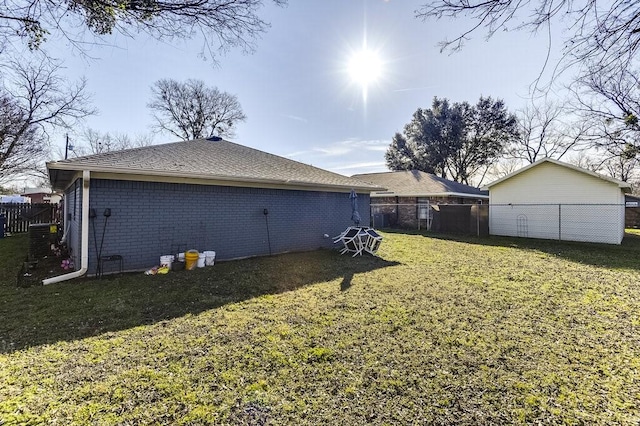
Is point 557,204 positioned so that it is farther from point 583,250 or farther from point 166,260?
point 166,260

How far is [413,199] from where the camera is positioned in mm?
19000

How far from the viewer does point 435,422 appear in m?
2.14

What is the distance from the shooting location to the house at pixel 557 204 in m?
12.0

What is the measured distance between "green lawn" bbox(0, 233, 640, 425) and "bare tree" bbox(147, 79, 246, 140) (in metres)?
23.9

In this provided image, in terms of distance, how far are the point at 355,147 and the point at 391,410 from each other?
23.3m

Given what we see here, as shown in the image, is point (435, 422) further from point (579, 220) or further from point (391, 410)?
point (579, 220)

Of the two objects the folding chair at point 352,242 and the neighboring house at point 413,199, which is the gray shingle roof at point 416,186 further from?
the folding chair at point 352,242

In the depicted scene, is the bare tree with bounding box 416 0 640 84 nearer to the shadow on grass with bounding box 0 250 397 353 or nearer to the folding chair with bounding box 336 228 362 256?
the shadow on grass with bounding box 0 250 397 353

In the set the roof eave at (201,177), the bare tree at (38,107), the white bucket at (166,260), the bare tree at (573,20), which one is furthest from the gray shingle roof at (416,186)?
the bare tree at (38,107)

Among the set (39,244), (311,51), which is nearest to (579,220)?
(311,51)

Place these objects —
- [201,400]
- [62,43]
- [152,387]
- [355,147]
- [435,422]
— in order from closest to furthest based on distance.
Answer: [435,422], [201,400], [152,387], [62,43], [355,147]

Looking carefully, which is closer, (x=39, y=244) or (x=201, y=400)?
(x=201, y=400)

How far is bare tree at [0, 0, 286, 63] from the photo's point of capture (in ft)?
11.9

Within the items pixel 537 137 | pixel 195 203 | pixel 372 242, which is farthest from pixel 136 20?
pixel 537 137
